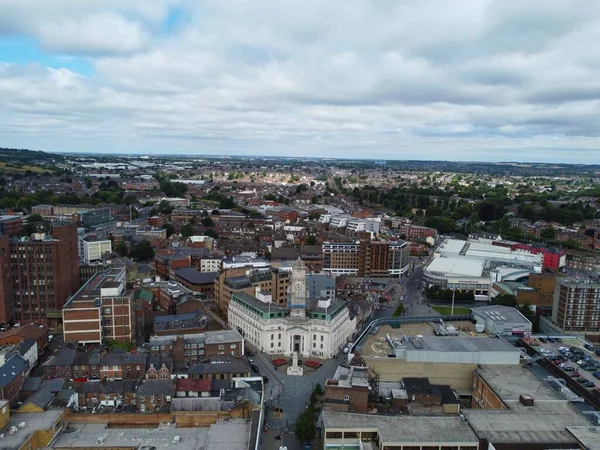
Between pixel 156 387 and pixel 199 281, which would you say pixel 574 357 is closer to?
pixel 156 387

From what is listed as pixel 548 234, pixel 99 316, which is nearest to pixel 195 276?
pixel 99 316

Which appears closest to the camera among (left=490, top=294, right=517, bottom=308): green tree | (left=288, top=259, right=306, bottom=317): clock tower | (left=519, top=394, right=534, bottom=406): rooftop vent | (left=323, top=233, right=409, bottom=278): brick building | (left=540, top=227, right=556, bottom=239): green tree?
(left=519, top=394, right=534, bottom=406): rooftop vent

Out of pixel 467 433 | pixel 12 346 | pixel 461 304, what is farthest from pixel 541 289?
pixel 12 346

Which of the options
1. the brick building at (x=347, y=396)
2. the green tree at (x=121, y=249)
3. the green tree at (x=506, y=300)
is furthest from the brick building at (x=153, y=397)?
the green tree at (x=121, y=249)

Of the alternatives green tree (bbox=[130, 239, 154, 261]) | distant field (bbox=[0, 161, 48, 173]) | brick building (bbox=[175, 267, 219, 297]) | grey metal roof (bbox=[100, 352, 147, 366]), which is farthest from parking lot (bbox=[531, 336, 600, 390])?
distant field (bbox=[0, 161, 48, 173])

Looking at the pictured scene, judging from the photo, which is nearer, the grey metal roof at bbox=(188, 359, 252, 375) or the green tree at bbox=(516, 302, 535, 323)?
the grey metal roof at bbox=(188, 359, 252, 375)

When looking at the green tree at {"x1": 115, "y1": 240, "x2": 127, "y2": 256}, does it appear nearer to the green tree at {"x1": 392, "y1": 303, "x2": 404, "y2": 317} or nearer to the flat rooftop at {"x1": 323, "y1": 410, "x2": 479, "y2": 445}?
the green tree at {"x1": 392, "y1": 303, "x2": 404, "y2": 317}
